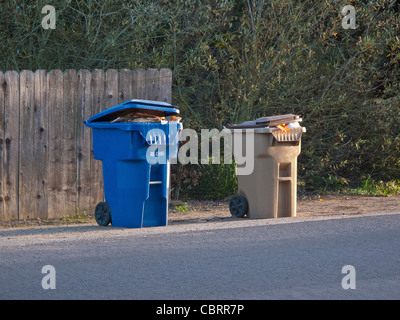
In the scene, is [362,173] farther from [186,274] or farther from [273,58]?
[186,274]

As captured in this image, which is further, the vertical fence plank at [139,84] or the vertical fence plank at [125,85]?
the vertical fence plank at [139,84]

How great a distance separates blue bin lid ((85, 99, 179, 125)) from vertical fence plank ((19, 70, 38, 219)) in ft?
3.51

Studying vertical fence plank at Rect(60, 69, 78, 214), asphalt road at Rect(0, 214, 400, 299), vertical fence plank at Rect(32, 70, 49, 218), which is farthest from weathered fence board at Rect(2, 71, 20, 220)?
asphalt road at Rect(0, 214, 400, 299)

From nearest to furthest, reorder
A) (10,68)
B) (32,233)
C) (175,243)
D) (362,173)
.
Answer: (175,243)
(32,233)
(10,68)
(362,173)

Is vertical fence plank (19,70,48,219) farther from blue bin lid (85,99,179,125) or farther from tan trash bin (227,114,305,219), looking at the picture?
tan trash bin (227,114,305,219)

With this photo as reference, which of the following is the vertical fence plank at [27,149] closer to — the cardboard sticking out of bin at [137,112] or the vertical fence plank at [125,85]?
the cardboard sticking out of bin at [137,112]

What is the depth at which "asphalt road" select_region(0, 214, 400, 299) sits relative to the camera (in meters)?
5.67

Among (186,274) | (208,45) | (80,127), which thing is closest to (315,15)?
(208,45)

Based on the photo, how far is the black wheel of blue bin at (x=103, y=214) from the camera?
29.7 feet

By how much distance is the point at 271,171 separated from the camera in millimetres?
9539

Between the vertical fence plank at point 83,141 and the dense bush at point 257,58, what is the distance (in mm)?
1476

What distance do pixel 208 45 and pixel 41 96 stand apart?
151 inches

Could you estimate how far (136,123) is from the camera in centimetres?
867

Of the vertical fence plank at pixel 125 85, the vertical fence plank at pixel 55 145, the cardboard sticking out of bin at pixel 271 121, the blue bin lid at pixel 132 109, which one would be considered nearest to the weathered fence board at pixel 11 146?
the vertical fence plank at pixel 55 145
